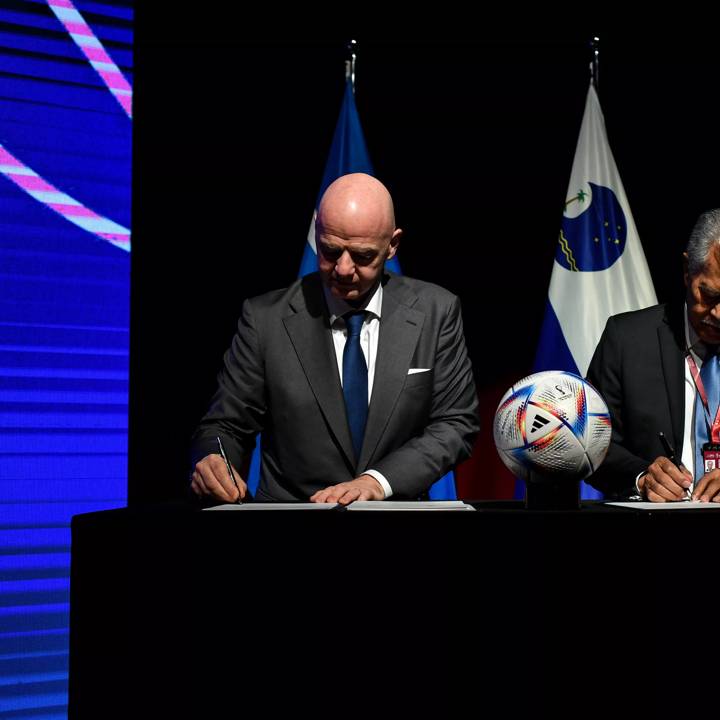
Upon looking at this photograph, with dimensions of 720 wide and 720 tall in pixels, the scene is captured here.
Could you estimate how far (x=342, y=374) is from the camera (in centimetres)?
260

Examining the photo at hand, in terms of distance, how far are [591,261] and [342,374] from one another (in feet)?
6.69

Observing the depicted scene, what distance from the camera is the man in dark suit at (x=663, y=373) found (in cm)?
266

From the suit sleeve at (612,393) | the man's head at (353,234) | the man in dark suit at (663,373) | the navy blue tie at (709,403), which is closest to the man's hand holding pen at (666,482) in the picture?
the man in dark suit at (663,373)

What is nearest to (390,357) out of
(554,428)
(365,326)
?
(365,326)

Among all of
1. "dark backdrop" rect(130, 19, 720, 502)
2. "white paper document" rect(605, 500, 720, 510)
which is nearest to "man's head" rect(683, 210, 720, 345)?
"white paper document" rect(605, 500, 720, 510)

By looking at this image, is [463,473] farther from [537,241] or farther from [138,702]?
[138,702]

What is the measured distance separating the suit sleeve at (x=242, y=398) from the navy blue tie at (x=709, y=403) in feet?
3.95

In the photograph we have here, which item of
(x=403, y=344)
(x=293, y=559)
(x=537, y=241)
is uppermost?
(x=537, y=241)

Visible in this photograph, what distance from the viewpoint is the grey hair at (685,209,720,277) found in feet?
8.66

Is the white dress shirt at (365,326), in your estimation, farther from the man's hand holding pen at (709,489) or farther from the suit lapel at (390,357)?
the man's hand holding pen at (709,489)

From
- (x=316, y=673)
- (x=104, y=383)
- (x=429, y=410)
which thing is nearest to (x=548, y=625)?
(x=316, y=673)

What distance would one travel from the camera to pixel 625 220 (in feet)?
14.1

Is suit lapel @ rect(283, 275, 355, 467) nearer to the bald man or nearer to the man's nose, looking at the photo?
the bald man

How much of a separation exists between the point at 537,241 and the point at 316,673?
3140mm
